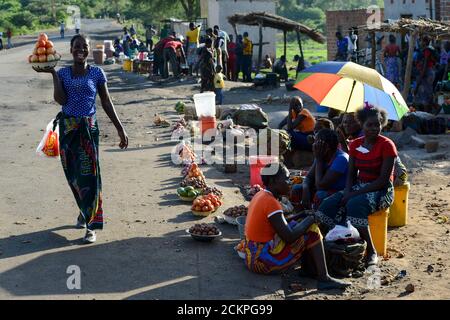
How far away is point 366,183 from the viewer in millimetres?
6344

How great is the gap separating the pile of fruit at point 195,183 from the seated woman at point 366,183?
230 centimetres

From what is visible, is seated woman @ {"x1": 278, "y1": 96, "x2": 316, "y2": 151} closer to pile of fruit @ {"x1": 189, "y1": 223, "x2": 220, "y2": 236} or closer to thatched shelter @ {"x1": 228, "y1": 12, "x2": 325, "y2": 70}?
pile of fruit @ {"x1": 189, "y1": 223, "x2": 220, "y2": 236}

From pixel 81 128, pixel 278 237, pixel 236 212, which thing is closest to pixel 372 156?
pixel 278 237

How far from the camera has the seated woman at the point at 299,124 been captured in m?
9.88

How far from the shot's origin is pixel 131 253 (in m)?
6.32

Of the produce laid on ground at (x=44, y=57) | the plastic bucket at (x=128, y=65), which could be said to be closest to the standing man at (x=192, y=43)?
the plastic bucket at (x=128, y=65)

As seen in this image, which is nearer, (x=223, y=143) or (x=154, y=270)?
(x=154, y=270)

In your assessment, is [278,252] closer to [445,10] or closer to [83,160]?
[83,160]

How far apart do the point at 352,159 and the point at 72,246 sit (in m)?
2.67

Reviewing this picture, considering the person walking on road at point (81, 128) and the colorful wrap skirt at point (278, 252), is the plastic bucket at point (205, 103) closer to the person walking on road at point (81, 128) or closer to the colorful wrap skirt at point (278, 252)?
the person walking on road at point (81, 128)

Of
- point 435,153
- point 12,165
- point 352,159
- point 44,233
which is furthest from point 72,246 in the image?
point 435,153

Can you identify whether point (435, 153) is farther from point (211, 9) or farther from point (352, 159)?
point (211, 9)

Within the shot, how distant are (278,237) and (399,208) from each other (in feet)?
7.50

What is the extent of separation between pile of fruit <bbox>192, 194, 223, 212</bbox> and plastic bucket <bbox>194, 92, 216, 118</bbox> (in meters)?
4.26
